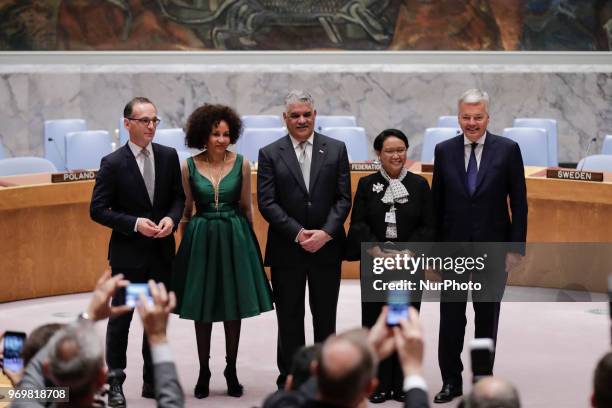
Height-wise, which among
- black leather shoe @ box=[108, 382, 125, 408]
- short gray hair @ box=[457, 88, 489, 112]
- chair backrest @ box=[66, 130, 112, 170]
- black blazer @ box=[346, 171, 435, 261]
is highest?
short gray hair @ box=[457, 88, 489, 112]

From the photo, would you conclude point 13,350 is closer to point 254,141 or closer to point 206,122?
point 206,122

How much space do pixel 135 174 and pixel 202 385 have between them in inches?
51.4

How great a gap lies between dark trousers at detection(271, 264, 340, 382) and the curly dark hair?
2.84ft

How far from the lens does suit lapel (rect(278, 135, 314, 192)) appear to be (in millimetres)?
6609

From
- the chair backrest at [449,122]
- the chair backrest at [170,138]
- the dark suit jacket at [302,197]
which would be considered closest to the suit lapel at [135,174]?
the dark suit jacket at [302,197]

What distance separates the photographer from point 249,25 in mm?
15633

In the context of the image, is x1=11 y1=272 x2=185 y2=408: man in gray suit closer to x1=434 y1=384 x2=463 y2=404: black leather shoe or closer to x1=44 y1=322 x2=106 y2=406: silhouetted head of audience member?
x1=44 y1=322 x2=106 y2=406: silhouetted head of audience member

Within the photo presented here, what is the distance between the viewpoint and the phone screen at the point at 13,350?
4020mm

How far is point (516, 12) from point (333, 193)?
9.78m

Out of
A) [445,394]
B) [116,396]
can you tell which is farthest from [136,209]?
[445,394]

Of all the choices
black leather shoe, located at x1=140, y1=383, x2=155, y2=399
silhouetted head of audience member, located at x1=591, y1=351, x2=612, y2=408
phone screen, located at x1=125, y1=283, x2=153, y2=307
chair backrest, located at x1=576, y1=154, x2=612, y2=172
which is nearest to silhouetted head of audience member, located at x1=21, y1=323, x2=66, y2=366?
phone screen, located at x1=125, y1=283, x2=153, y2=307

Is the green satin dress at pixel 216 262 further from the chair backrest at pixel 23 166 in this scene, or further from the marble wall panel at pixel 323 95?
the marble wall panel at pixel 323 95

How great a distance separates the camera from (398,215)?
6.45 metres

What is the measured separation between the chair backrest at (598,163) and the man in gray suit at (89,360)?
7144 mm
